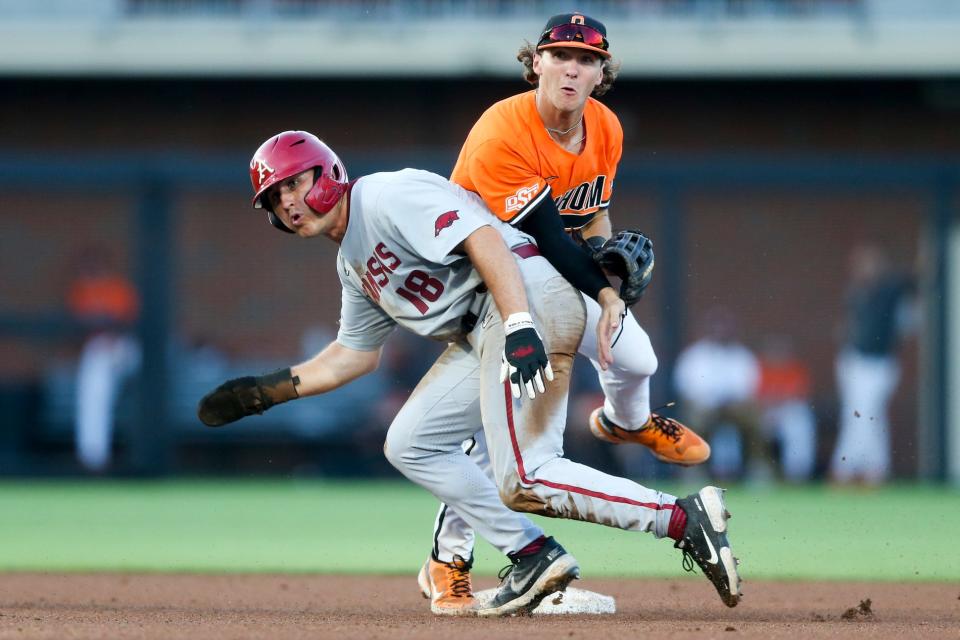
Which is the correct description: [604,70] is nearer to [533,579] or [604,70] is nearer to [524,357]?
[524,357]

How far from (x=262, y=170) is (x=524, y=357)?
109 centimetres

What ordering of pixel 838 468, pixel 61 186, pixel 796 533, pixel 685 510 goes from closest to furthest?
pixel 685 510, pixel 796 533, pixel 838 468, pixel 61 186

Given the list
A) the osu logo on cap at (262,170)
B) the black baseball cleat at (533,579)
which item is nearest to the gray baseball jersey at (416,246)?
the osu logo on cap at (262,170)

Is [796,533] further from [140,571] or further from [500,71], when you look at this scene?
[500,71]

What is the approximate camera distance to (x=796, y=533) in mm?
8102

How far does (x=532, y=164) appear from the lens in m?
5.00

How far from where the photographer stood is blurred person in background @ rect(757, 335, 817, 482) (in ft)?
37.6

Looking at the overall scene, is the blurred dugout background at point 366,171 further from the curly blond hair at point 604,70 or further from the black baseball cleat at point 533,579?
the black baseball cleat at point 533,579

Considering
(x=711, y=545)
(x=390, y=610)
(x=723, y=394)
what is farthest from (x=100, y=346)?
(x=711, y=545)

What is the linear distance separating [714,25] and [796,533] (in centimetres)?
673

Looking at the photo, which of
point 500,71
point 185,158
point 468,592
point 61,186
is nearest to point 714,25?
point 500,71

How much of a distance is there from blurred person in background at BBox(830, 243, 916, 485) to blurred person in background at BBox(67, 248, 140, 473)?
18.2 feet

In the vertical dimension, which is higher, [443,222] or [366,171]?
[366,171]

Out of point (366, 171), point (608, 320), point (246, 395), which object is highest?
point (366, 171)
